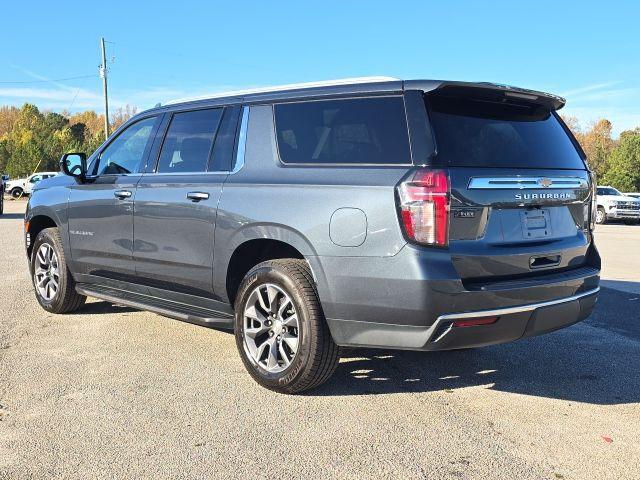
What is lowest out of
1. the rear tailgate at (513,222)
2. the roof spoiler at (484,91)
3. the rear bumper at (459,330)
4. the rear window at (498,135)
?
the rear bumper at (459,330)

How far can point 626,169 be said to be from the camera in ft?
185

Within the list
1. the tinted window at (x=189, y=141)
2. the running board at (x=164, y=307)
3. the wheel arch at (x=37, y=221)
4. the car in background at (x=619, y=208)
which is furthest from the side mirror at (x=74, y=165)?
the car in background at (x=619, y=208)

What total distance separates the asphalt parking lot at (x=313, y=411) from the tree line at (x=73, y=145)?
25.8 metres

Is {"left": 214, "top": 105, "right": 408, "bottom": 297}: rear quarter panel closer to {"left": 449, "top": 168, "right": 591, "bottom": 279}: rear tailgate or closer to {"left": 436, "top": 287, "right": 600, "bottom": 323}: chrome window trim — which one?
{"left": 449, "top": 168, "right": 591, "bottom": 279}: rear tailgate

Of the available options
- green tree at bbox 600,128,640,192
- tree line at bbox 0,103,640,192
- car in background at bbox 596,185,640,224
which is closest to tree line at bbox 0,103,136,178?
tree line at bbox 0,103,640,192

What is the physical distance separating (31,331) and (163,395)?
2.19 m

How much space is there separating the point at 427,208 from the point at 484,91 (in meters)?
0.92

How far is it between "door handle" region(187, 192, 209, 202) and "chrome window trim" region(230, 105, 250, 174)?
255 mm

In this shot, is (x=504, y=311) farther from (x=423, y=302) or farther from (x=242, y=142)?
(x=242, y=142)

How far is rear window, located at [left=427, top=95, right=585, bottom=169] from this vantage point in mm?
3615

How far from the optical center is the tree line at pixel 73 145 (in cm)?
5656

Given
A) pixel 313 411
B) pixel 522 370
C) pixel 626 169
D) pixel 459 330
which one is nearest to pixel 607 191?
pixel 522 370

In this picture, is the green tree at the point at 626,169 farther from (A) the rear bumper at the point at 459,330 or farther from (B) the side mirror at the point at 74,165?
(A) the rear bumper at the point at 459,330

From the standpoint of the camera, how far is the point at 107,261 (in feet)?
17.8
